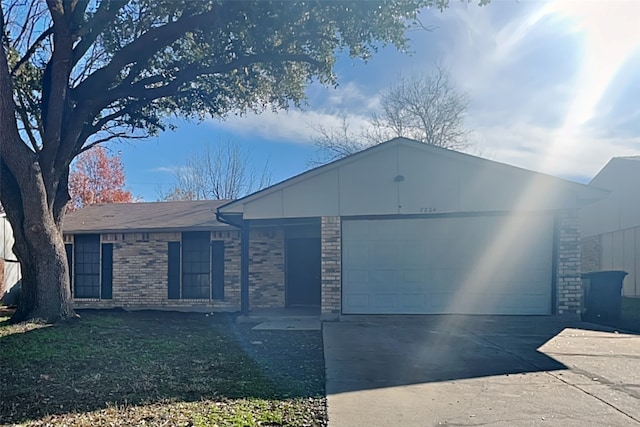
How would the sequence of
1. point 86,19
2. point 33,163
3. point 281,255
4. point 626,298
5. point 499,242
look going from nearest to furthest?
point 33,163, point 86,19, point 499,242, point 281,255, point 626,298

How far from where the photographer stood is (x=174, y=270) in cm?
1473

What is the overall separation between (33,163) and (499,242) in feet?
32.7

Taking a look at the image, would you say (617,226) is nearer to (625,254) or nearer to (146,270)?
(625,254)

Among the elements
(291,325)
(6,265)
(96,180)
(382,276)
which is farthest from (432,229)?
(96,180)

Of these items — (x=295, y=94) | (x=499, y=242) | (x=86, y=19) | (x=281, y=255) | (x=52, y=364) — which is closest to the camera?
(x=52, y=364)

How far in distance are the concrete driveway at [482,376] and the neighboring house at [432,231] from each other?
3.70ft

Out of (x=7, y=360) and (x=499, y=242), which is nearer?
(x=7, y=360)

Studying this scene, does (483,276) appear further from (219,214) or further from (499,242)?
(219,214)

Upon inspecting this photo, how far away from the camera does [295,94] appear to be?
1331cm

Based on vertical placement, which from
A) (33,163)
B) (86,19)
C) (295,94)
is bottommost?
(33,163)

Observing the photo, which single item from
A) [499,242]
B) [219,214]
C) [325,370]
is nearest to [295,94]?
[219,214]

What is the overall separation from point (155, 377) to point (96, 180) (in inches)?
1247

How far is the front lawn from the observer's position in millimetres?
4539

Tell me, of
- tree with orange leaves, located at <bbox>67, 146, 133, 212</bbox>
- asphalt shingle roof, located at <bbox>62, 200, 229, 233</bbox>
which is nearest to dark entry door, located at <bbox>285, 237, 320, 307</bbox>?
asphalt shingle roof, located at <bbox>62, 200, 229, 233</bbox>
